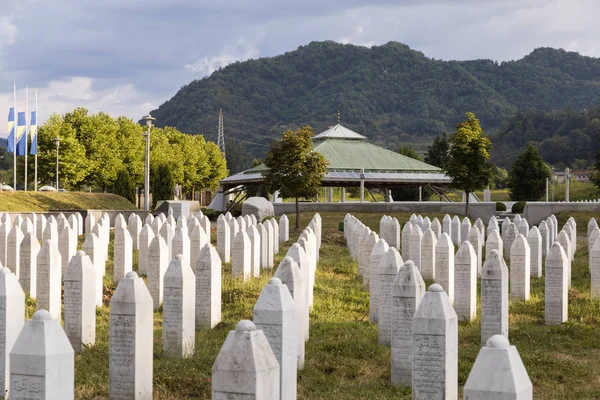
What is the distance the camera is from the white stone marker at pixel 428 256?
18453 mm

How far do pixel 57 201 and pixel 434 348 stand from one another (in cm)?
3669

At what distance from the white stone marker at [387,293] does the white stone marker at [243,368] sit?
5.67m

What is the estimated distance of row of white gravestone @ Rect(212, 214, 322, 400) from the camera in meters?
5.22

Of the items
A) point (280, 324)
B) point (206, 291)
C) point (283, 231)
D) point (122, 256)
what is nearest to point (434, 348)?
point (280, 324)

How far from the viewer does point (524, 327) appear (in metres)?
12.6

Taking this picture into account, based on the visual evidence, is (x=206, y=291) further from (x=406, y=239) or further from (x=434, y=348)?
(x=406, y=239)

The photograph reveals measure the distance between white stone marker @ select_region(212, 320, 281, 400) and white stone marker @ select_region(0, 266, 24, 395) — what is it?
3.80 meters

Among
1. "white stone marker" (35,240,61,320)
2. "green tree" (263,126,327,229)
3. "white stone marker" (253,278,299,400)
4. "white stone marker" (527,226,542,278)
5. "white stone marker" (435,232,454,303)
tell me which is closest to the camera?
"white stone marker" (253,278,299,400)

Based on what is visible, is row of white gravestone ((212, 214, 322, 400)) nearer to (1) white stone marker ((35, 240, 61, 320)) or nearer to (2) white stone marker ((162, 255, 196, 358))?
(2) white stone marker ((162, 255, 196, 358))

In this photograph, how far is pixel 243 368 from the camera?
5207mm

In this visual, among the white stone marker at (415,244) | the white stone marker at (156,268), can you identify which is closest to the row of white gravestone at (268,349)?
the white stone marker at (156,268)

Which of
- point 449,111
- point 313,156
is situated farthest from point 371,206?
point 449,111

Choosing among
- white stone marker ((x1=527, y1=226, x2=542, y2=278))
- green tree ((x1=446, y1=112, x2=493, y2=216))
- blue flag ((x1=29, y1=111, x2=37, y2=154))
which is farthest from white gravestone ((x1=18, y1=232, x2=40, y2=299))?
blue flag ((x1=29, y1=111, x2=37, y2=154))

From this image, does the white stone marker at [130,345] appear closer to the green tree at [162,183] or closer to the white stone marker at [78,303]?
the white stone marker at [78,303]
